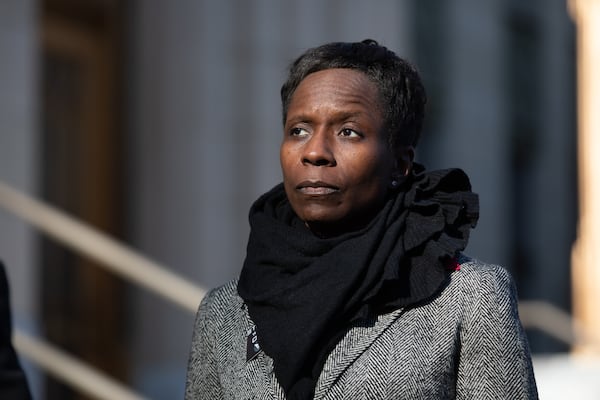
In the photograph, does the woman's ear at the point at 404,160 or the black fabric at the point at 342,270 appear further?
the woman's ear at the point at 404,160

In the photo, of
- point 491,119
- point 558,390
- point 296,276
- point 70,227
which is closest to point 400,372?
point 296,276

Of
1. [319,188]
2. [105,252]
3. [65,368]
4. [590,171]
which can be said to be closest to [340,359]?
[319,188]

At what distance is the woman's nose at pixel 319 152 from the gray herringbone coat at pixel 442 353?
0.39 meters

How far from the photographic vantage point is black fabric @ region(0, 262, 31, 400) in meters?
2.85

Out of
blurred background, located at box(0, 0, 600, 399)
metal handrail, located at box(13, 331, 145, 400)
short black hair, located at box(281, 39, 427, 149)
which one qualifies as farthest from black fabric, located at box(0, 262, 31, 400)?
blurred background, located at box(0, 0, 600, 399)

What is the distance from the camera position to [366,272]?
271 cm

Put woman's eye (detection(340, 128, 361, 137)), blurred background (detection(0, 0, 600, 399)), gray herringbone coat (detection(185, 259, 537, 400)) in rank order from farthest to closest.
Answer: blurred background (detection(0, 0, 600, 399))
woman's eye (detection(340, 128, 361, 137))
gray herringbone coat (detection(185, 259, 537, 400))

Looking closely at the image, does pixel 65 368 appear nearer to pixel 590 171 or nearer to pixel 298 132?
pixel 298 132

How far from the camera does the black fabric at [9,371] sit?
9.34 ft

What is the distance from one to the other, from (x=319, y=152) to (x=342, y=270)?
0.93 ft

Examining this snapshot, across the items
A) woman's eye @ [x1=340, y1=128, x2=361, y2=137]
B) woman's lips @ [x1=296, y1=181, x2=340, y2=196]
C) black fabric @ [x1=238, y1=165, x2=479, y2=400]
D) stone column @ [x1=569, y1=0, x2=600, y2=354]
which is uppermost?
woman's eye @ [x1=340, y1=128, x2=361, y2=137]

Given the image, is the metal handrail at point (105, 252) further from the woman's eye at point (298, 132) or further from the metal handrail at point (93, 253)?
the woman's eye at point (298, 132)

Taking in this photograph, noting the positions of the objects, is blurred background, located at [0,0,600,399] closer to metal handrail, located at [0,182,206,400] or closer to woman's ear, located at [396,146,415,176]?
metal handrail, located at [0,182,206,400]

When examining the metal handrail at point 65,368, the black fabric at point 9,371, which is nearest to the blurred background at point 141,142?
the metal handrail at point 65,368
